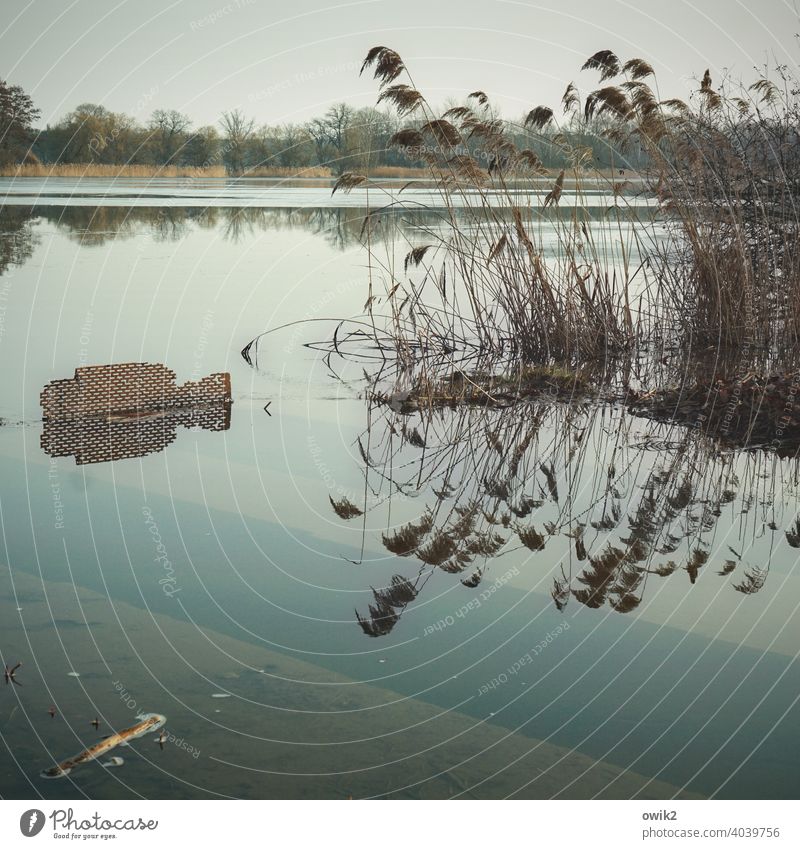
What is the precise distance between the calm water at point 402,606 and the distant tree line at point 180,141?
15.3 meters

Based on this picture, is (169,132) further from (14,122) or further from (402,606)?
(402,606)

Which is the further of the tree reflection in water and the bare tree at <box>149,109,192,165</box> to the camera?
the bare tree at <box>149,109,192,165</box>

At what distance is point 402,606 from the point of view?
14.6 ft

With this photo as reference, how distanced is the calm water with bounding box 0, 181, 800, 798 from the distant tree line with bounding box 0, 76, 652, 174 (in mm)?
15349

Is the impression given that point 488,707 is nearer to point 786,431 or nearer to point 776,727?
point 776,727

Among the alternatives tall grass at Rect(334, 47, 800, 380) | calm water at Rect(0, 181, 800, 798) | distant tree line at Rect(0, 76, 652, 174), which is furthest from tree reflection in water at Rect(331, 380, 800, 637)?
distant tree line at Rect(0, 76, 652, 174)

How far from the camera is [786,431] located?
7.16 m

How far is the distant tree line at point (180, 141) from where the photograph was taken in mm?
24484

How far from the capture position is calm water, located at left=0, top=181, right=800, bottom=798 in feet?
10.9

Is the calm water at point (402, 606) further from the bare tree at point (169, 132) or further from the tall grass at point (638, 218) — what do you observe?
the bare tree at point (169, 132)

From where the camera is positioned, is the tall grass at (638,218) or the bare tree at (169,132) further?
the bare tree at (169,132)

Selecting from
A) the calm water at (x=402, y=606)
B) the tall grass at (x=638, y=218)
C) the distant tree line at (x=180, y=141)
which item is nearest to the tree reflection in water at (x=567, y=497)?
the calm water at (x=402, y=606)

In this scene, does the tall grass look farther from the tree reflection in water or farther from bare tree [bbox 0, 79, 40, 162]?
bare tree [bbox 0, 79, 40, 162]

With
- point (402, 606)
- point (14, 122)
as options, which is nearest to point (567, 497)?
point (402, 606)
